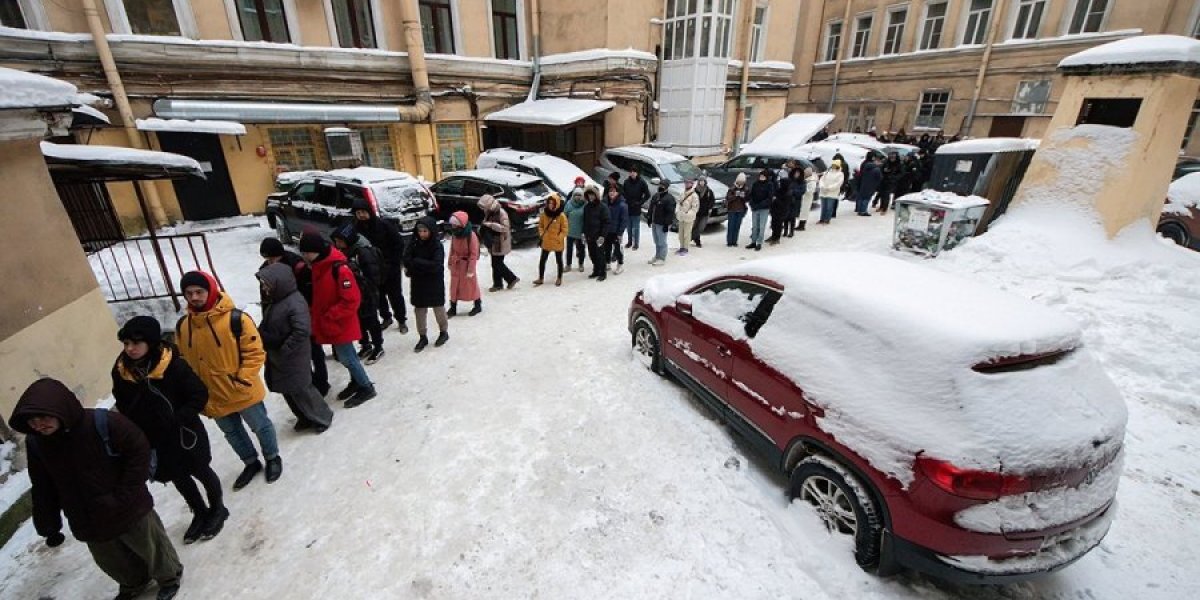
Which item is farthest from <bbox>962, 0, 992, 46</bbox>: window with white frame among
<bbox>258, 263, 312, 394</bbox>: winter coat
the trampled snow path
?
<bbox>258, 263, 312, 394</bbox>: winter coat

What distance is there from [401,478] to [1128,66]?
36.7 ft

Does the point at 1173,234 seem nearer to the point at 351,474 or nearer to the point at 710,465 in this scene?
the point at 710,465

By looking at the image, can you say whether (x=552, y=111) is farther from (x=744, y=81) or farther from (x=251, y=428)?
(x=251, y=428)

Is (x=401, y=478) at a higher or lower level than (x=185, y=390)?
lower

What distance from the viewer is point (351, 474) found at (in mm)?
3893

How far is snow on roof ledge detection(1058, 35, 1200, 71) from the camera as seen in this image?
693cm

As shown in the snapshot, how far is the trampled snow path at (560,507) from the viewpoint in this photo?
2.98m

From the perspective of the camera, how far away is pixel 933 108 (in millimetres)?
21406

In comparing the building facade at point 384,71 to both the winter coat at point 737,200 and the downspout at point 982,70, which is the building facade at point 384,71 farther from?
the downspout at point 982,70

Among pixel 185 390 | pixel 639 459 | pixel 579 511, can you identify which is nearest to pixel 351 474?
pixel 185 390

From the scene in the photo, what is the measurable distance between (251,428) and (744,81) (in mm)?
17724

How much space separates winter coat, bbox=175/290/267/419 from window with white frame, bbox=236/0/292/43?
11.2 m

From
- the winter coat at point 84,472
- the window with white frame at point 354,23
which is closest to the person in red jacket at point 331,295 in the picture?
the winter coat at point 84,472

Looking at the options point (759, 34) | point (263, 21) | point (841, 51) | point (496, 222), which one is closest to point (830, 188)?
point (496, 222)
